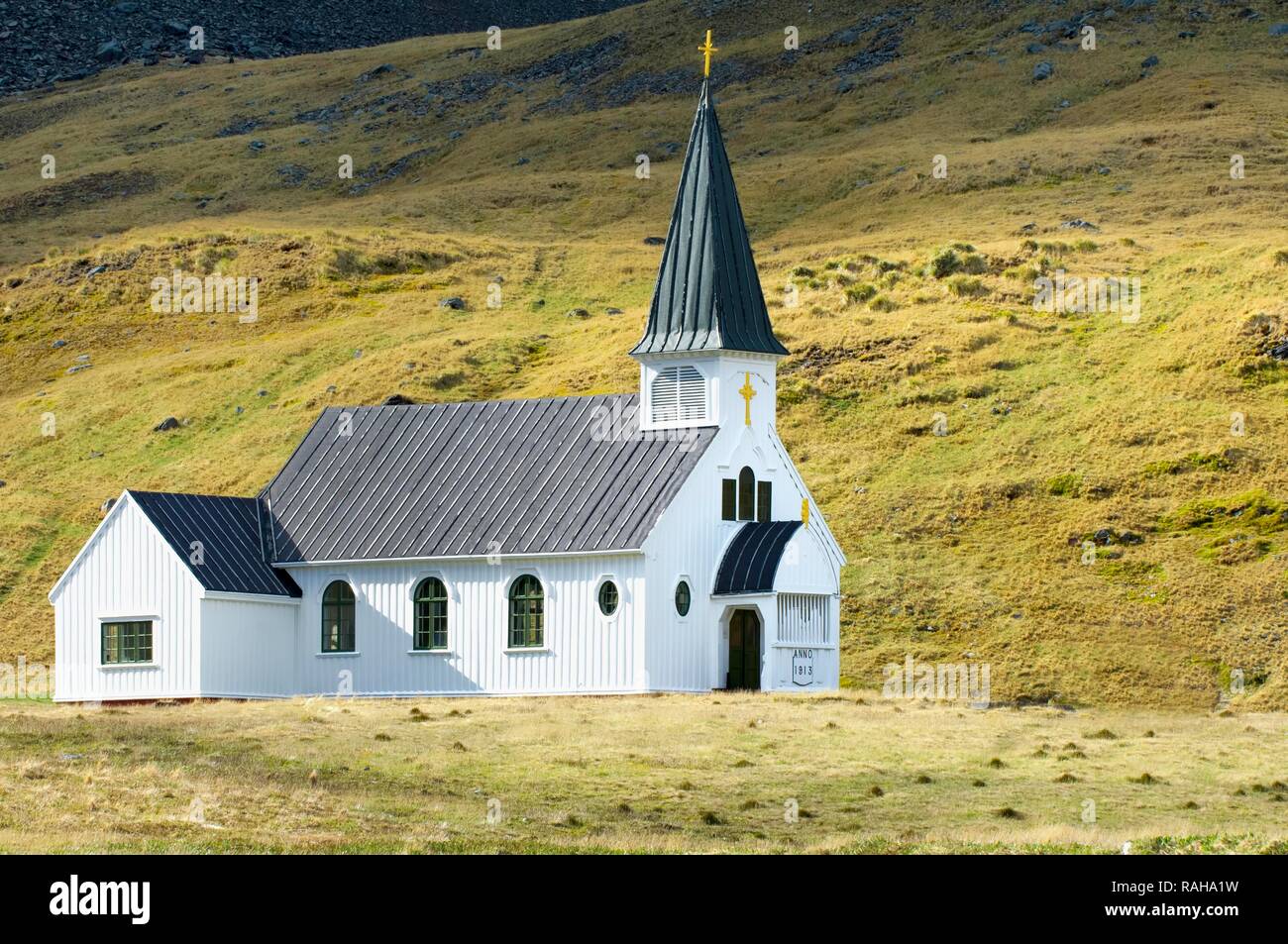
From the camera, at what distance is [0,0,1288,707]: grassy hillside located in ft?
184

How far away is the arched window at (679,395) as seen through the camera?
46938 mm

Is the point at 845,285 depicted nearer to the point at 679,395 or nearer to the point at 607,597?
the point at 679,395

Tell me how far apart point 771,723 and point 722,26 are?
11491 centimetres

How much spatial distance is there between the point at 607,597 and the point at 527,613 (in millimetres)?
2053

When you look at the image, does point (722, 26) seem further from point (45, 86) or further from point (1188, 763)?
point (1188, 763)

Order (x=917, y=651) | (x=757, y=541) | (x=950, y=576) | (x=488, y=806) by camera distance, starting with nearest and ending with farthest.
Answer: (x=488, y=806) < (x=757, y=541) < (x=917, y=651) < (x=950, y=576)

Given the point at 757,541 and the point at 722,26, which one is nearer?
the point at 757,541

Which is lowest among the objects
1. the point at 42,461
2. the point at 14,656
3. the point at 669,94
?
the point at 14,656

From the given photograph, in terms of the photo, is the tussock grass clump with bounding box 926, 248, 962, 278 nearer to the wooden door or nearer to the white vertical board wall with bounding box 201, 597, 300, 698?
the wooden door
